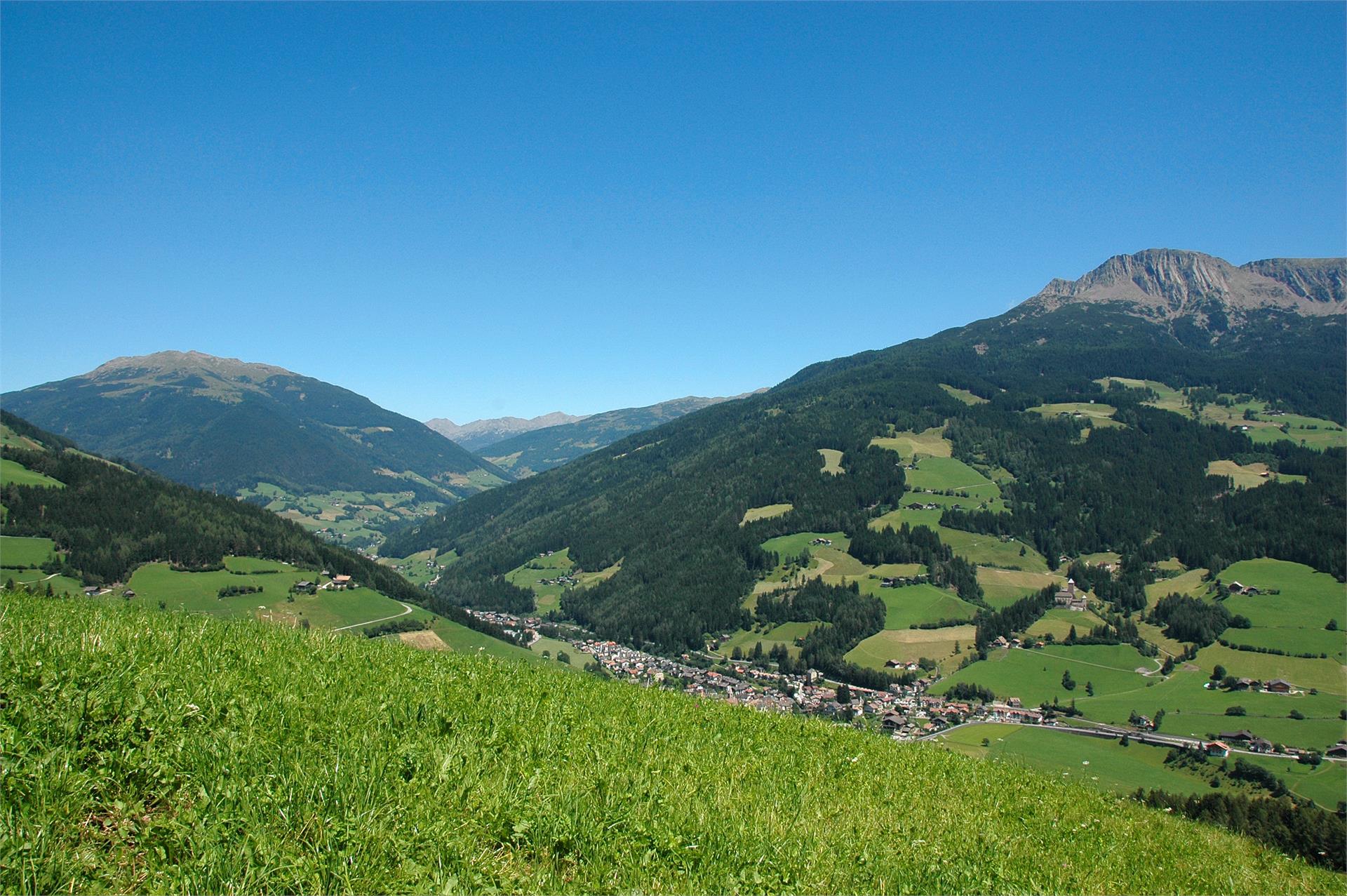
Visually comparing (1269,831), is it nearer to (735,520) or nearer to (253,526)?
(253,526)

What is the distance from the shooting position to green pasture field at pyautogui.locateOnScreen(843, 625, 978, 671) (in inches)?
3949

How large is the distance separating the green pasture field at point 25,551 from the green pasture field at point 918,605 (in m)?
117

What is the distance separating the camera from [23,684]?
4.48m

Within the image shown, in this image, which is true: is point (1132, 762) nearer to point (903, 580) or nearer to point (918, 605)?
point (918, 605)

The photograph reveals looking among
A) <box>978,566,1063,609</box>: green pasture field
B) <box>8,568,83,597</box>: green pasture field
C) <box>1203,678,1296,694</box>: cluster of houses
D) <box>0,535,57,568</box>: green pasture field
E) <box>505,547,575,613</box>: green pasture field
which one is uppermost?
<box>0,535,57,568</box>: green pasture field

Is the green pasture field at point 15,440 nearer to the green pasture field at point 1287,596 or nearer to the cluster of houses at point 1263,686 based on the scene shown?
the cluster of houses at point 1263,686

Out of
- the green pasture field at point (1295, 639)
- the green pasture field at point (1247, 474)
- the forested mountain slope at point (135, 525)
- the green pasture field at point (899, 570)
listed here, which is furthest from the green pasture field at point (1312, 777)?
the green pasture field at point (1247, 474)

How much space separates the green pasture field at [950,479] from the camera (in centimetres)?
17375

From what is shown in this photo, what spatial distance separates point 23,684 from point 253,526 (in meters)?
107

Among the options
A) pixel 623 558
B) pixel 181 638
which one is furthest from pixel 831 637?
pixel 181 638

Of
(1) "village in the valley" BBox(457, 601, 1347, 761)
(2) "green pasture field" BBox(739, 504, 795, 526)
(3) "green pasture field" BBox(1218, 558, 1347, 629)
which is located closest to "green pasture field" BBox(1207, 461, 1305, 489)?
(3) "green pasture field" BBox(1218, 558, 1347, 629)

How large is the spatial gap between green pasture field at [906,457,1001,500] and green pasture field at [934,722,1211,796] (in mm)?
109166

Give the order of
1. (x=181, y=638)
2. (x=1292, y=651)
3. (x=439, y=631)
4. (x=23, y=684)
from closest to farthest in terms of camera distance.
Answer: (x=23, y=684) → (x=181, y=638) → (x=439, y=631) → (x=1292, y=651)

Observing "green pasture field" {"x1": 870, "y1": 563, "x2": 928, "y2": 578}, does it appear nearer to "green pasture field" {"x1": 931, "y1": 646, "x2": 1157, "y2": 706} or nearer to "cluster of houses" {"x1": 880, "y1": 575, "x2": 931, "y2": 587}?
"cluster of houses" {"x1": 880, "y1": 575, "x2": 931, "y2": 587}
